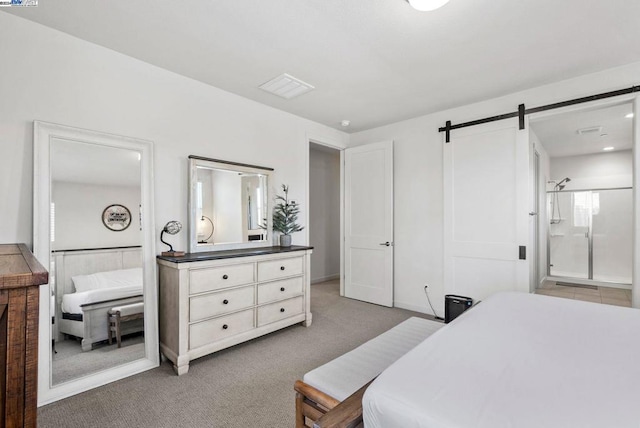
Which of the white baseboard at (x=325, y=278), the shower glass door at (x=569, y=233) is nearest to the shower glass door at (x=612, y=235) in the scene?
the shower glass door at (x=569, y=233)

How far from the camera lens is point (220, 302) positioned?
264 centimetres

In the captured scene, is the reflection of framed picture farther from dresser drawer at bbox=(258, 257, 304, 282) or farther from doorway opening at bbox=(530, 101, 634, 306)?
doorway opening at bbox=(530, 101, 634, 306)

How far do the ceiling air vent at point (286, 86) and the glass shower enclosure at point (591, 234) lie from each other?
18.1ft

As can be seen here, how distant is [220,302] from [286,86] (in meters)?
2.20

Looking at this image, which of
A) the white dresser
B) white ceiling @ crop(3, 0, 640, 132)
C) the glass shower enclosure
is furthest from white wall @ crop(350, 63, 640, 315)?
the glass shower enclosure

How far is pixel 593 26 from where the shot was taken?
2.09 m

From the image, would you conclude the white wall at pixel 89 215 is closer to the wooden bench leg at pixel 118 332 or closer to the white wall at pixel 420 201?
the wooden bench leg at pixel 118 332

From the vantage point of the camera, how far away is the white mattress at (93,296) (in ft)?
7.30

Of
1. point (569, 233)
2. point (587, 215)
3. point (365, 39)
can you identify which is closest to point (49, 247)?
point (365, 39)

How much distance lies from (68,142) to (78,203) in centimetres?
46

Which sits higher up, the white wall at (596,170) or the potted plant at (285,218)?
the white wall at (596,170)

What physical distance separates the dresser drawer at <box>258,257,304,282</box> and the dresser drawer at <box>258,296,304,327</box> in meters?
0.29

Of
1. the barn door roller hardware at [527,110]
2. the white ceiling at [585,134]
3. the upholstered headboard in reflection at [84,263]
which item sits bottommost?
the upholstered headboard in reflection at [84,263]

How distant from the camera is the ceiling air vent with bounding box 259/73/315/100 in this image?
2.90m
